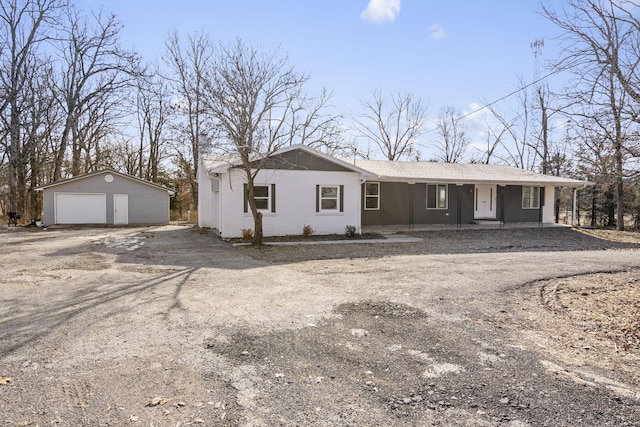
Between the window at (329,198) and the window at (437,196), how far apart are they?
549cm

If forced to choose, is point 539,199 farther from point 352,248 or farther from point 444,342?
point 444,342

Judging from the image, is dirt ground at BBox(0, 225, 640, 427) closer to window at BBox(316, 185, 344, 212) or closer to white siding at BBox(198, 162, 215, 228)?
window at BBox(316, 185, 344, 212)

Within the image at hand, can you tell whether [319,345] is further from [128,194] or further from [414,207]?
[128,194]

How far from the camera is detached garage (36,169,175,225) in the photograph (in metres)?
21.8

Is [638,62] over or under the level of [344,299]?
over

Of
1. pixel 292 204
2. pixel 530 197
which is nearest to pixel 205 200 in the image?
pixel 292 204

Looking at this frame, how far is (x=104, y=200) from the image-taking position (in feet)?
74.4

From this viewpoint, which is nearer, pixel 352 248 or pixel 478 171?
pixel 352 248

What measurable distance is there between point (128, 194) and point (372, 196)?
13.7m

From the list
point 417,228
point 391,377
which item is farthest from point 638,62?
point 417,228

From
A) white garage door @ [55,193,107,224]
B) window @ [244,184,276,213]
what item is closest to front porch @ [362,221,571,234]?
window @ [244,184,276,213]

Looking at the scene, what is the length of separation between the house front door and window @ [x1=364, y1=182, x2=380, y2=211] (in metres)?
5.28

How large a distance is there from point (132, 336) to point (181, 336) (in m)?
0.53

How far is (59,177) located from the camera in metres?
28.8
